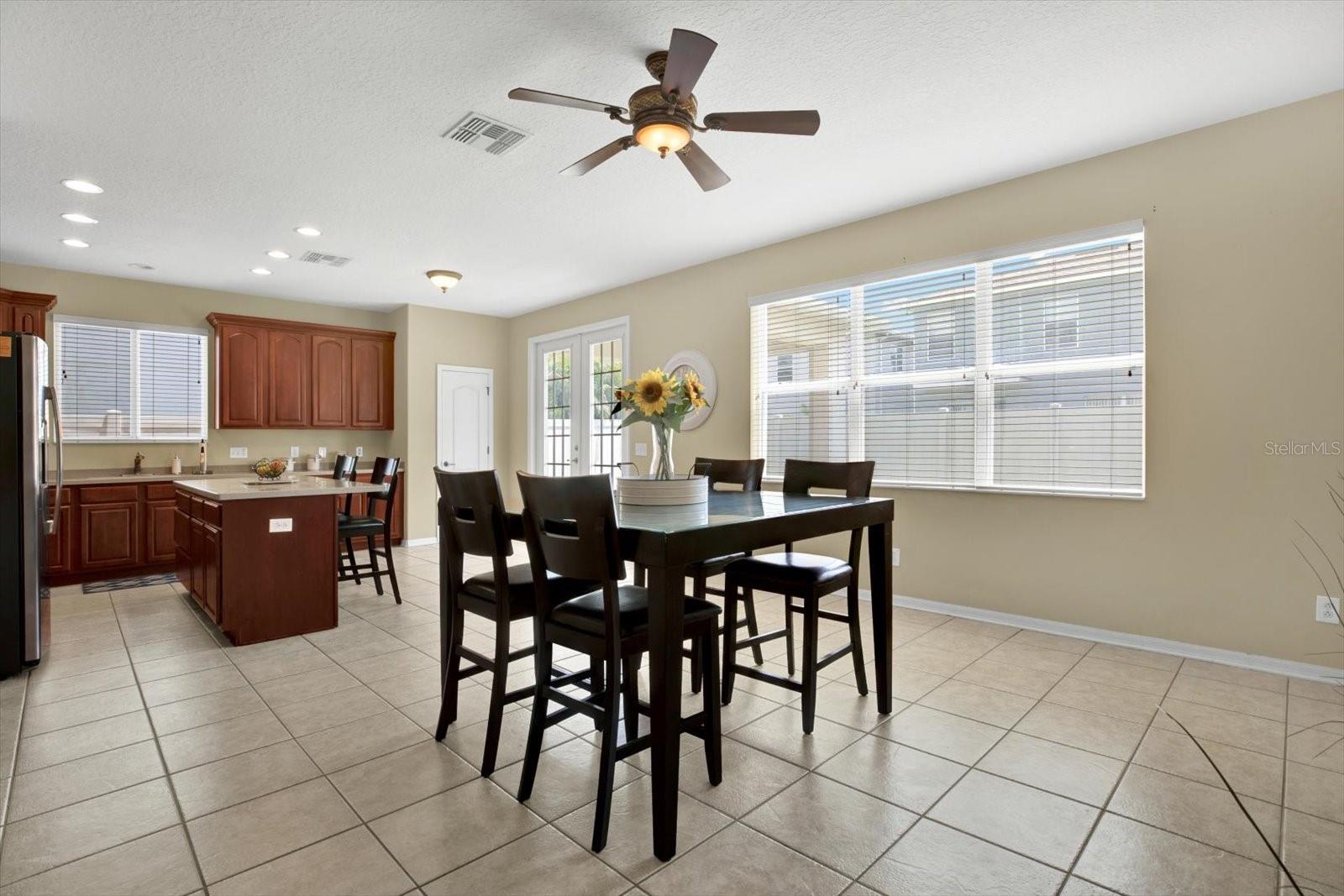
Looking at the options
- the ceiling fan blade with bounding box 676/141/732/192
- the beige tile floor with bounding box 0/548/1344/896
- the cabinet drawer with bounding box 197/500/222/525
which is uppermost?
the ceiling fan blade with bounding box 676/141/732/192

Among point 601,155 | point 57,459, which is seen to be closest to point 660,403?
point 601,155

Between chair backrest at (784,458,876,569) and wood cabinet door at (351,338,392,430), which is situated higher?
wood cabinet door at (351,338,392,430)

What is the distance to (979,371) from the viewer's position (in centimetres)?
411

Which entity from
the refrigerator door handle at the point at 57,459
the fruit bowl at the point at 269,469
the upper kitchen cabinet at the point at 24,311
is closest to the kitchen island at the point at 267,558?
the fruit bowl at the point at 269,469

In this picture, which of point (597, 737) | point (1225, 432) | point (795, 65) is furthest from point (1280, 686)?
point (795, 65)

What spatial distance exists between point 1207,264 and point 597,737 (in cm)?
366

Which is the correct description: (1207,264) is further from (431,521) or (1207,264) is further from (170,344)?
(170,344)

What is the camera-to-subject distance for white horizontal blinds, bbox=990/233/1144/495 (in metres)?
3.58

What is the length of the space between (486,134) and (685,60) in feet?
4.89

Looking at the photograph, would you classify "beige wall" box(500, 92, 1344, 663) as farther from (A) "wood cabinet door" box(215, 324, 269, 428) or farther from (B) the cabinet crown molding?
(A) "wood cabinet door" box(215, 324, 269, 428)

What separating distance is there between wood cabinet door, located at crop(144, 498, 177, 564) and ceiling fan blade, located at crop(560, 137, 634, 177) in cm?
493

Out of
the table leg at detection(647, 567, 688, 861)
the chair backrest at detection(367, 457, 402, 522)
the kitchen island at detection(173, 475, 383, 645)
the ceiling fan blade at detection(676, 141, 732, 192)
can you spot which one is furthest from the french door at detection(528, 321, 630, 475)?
the table leg at detection(647, 567, 688, 861)

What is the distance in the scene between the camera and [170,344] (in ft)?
20.8

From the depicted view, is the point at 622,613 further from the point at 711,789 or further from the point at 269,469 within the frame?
the point at 269,469
